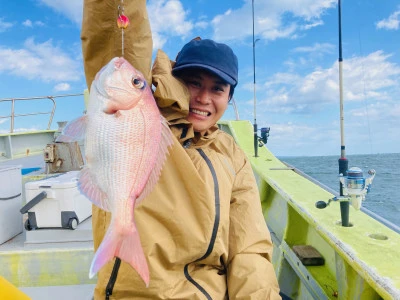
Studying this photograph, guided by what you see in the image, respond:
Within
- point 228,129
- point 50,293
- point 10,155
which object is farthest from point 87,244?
point 10,155

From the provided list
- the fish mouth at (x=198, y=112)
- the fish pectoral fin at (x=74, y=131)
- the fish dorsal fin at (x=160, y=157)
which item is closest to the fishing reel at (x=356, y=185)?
the fish mouth at (x=198, y=112)

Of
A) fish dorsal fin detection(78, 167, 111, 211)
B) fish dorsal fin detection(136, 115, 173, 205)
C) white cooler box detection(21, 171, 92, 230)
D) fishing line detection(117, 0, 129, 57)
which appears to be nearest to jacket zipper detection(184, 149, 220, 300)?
fish dorsal fin detection(136, 115, 173, 205)

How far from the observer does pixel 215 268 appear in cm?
179

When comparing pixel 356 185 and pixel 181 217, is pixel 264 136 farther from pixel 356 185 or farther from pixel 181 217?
pixel 181 217

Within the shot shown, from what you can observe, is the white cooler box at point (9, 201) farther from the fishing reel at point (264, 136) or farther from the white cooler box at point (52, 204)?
the fishing reel at point (264, 136)

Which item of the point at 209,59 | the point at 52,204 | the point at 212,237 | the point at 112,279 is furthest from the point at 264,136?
the point at 112,279

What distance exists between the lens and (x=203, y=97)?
74.2 inches

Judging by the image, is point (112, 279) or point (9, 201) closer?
point (112, 279)

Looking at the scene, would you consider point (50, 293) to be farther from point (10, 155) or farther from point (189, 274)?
point (10, 155)

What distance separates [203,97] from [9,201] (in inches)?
103

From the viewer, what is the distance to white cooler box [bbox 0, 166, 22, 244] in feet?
11.0

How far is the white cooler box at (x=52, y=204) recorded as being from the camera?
313 centimetres

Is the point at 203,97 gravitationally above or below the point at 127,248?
above

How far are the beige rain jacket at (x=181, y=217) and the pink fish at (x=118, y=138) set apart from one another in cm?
35
